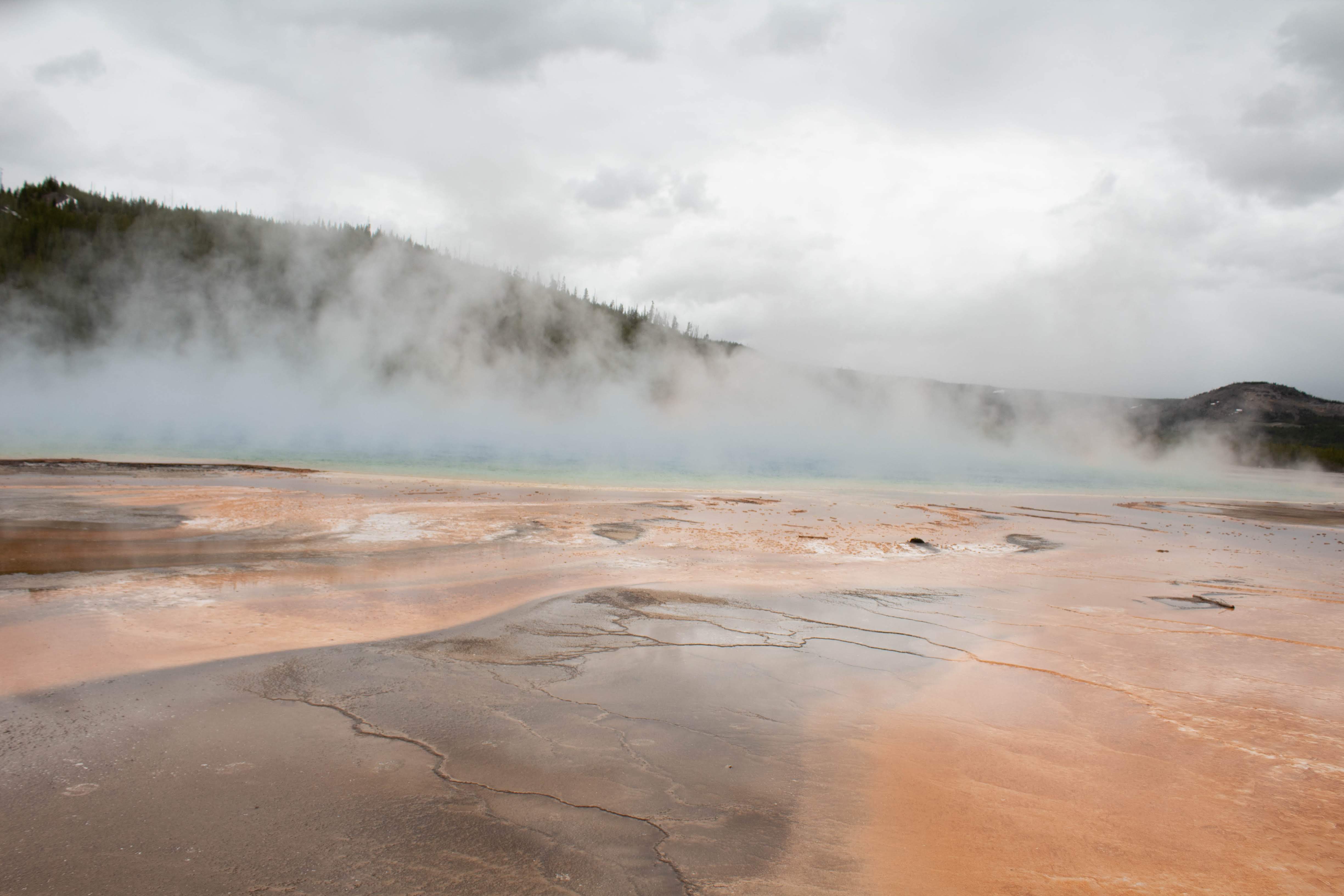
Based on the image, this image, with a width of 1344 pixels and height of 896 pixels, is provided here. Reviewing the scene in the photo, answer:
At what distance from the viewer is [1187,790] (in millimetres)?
3893

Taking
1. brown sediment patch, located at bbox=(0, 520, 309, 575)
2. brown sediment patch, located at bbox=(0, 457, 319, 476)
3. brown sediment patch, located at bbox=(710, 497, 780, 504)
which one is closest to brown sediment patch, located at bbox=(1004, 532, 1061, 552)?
brown sediment patch, located at bbox=(710, 497, 780, 504)

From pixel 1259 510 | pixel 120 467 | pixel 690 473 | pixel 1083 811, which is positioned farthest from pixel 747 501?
pixel 1259 510

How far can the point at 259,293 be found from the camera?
94.1 m

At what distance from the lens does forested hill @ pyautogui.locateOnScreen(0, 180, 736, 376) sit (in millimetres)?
82938

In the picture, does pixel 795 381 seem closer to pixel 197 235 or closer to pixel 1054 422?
pixel 1054 422

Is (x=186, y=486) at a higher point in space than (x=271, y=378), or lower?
lower

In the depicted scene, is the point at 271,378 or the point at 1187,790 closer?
the point at 1187,790

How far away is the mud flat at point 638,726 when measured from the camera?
9.88ft

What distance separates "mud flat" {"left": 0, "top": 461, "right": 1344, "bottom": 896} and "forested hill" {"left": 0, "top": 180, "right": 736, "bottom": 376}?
88.2 meters

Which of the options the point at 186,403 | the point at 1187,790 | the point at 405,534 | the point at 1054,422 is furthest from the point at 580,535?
the point at 1054,422

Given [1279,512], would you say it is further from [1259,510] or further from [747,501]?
[747,501]

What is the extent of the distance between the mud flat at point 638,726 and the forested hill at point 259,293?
88208 millimetres

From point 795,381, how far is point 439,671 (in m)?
125

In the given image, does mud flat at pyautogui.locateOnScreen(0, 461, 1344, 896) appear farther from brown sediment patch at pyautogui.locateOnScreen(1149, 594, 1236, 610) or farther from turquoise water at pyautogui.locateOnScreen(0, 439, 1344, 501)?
turquoise water at pyautogui.locateOnScreen(0, 439, 1344, 501)
